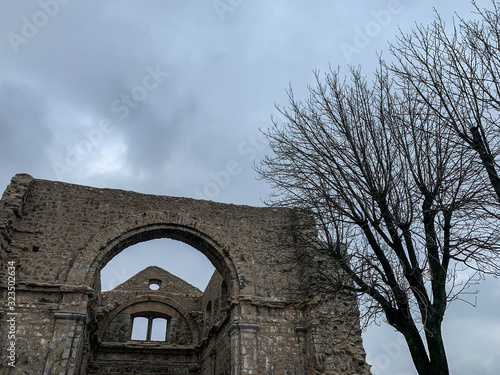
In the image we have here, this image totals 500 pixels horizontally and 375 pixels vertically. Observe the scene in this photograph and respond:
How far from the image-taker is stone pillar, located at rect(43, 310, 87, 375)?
8.90 metres

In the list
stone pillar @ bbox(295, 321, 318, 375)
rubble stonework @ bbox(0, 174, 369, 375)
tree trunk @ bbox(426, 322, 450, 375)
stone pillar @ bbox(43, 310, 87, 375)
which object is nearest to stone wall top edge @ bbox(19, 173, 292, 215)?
rubble stonework @ bbox(0, 174, 369, 375)

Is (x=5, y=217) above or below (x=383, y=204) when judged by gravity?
above

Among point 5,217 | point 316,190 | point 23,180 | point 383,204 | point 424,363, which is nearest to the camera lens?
point 424,363

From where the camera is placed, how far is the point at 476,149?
612cm

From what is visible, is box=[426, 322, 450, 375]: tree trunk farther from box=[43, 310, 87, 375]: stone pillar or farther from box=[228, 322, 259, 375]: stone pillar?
box=[43, 310, 87, 375]: stone pillar

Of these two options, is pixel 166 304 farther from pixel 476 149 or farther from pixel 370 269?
pixel 476 149

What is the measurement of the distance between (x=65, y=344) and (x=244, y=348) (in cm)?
411

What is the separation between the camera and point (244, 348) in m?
9.97

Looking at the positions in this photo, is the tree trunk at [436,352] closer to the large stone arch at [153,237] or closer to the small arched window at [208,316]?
the large stone arch at [153,237]

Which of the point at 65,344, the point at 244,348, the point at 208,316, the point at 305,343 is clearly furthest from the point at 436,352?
the point at 208,316

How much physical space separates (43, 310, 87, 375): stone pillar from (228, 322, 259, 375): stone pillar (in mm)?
3618

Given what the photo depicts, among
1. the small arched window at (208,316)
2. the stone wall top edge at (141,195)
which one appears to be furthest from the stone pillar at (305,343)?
the small arched window at (208,316)

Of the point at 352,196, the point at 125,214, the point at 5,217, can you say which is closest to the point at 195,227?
the point at 125,214

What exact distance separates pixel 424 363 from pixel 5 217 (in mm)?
9456
